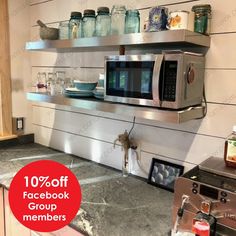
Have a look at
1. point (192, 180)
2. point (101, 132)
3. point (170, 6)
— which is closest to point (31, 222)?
point (101, 132)

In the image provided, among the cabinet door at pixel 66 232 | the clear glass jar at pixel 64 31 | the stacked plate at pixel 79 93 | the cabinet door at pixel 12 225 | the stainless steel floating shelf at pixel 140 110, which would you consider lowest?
the cabinet door at pixel 12 225

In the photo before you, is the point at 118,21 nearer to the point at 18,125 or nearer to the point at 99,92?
the point at 99,92

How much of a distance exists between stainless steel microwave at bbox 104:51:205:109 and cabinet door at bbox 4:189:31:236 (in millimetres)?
866

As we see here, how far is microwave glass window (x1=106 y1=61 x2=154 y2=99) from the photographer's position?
121cm

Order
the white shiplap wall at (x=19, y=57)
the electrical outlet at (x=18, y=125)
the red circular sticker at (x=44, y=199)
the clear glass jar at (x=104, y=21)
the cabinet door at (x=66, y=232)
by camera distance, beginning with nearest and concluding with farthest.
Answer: the cabinet door at (x=66, y=232) < the red circular sticker at (x=44, y=199) < the clear glass jar at (x=104, y=21) < the white shiplap wall at (x=19, y=57) < the electrical outlet at (x=18, y=125)

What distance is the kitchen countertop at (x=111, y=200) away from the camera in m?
1.16

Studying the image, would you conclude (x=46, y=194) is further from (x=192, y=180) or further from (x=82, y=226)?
(x=192, y=180)

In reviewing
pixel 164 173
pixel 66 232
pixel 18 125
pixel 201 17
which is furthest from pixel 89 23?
pixel 18 125

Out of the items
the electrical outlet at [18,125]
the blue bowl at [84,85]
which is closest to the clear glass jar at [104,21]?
the blue bowl at [84,85]

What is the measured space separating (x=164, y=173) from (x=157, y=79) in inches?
25.2

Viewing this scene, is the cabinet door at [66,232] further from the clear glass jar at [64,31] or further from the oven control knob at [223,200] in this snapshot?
the clear glass jar at [64,31]

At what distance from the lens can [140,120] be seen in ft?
5.43

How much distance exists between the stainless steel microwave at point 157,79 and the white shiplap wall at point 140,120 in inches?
4.3

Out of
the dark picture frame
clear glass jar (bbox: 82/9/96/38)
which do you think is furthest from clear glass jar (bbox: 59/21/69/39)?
the dark picture frame
